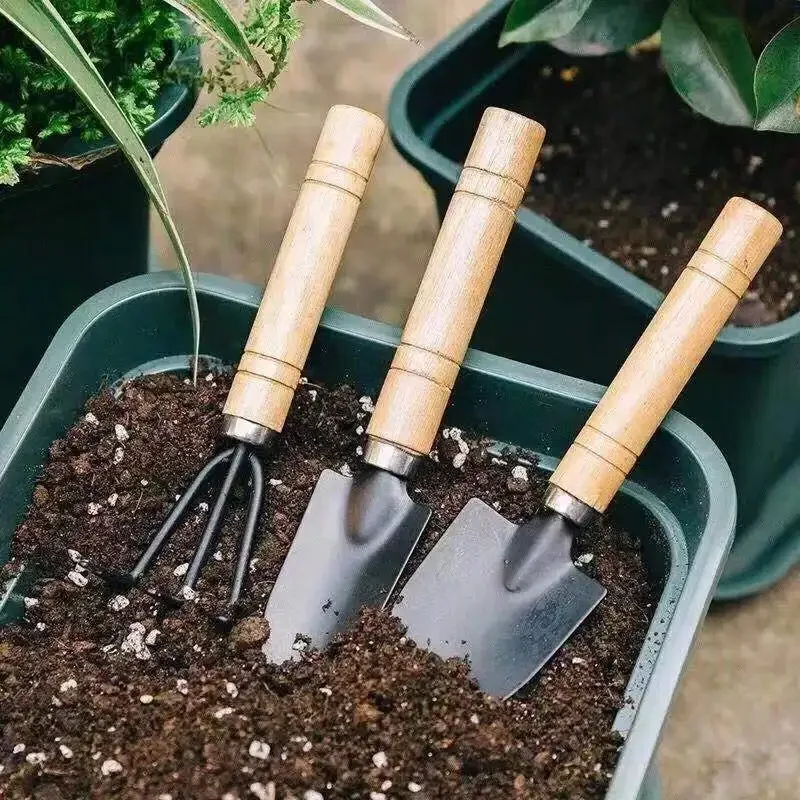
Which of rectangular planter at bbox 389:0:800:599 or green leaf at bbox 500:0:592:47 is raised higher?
green leaf at bbox 500:0:592:47

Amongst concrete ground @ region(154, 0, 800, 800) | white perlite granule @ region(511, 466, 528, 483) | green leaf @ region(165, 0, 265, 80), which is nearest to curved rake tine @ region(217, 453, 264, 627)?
white perlite granule @ region(511, 466, 528, 483)

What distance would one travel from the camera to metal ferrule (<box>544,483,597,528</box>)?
2.39ft

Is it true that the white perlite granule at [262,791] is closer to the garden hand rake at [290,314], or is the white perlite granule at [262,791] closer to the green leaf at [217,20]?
the garden hand rake at [290,314]

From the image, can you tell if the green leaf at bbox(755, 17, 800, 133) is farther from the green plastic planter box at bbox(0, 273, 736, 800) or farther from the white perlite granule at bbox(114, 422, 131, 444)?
the white perlite granule at bbox(114, 422, 131, 444)

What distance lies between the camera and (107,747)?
25.1 inches

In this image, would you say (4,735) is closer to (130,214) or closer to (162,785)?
(162,785)

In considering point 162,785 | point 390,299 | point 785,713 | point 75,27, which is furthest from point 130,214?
point 785,713

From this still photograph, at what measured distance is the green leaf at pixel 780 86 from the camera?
2.53 ft

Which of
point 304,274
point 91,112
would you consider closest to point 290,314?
point 304,274

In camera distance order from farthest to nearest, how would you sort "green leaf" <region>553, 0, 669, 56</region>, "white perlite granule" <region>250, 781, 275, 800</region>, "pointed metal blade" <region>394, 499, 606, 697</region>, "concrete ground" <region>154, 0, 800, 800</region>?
"concrete ground" <region>154, 0, 800, 800</region> < "green leaf" <region>553, 0, 669, 56</region> < "pointed metal blade" <region>394, 499, 606, 697</region> < "white perlite granule" <region>250, 781, 275, 800</region>

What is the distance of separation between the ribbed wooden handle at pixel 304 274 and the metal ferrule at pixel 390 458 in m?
0.08

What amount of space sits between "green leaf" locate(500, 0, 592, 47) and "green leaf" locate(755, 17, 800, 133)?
18 centimetres

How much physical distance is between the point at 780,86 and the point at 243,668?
624mm

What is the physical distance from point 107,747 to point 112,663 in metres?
0.07
